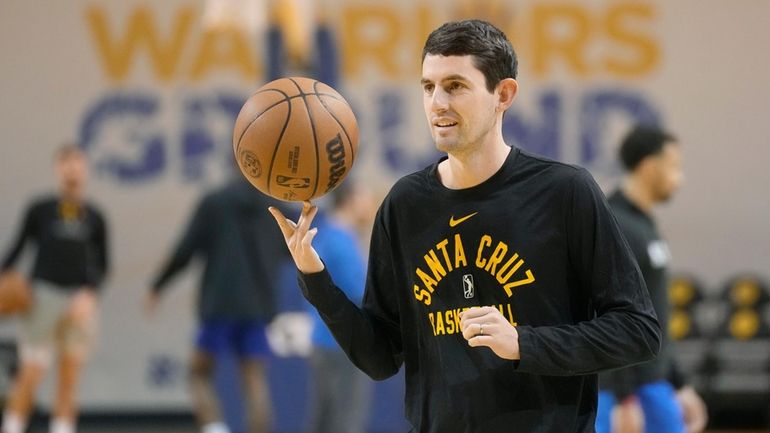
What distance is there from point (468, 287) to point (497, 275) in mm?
84

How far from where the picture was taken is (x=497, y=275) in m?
2.90

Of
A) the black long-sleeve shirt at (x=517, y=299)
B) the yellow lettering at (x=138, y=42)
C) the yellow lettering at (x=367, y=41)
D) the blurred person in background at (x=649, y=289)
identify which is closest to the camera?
the black long-sleeve shirt at (x=517, y=299)

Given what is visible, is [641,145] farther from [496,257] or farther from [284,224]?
[284,224]

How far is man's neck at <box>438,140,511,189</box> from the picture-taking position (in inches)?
117

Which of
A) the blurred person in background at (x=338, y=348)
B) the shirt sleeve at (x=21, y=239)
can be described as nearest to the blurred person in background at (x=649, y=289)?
the blurred person in background at (x=338, y=348)

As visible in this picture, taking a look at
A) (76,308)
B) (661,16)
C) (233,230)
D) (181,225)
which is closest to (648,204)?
(233,230)

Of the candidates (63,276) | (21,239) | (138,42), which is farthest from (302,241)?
(138,42)

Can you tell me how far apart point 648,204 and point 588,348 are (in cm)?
276

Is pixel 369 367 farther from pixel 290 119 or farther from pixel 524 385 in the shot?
pixel 290 119

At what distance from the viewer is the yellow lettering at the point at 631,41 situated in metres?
11.2

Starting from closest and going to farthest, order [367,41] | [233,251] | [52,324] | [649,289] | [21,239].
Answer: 1. [649,289]
2. [233,251]
3. [52,324]
4. [21,239]
5. [367,41]

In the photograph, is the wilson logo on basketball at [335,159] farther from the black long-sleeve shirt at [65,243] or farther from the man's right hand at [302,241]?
the black long-sleeve shirt at [65,243]

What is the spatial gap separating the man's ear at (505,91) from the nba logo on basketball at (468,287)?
1.42 ft

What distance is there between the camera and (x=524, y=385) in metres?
2.85
